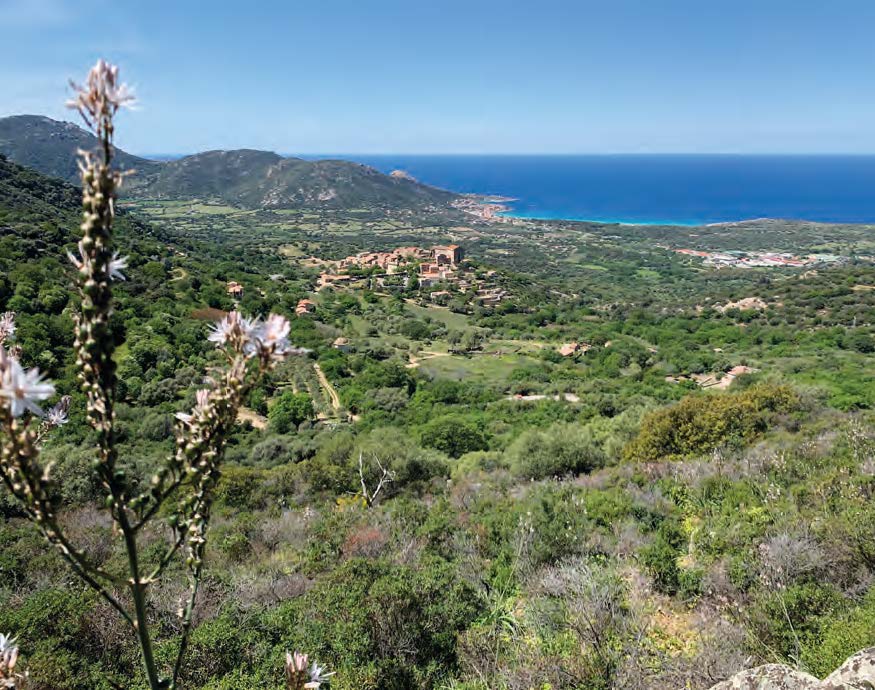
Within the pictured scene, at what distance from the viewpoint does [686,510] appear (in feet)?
32.0

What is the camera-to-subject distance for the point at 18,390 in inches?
53.2

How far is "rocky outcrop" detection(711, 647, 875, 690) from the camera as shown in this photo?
330cm

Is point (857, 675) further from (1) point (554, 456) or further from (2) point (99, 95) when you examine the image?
(1) point (554, 456)

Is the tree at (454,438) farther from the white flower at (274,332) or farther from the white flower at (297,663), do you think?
the white flower at (274,332)

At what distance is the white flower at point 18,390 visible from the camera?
1.33 meters

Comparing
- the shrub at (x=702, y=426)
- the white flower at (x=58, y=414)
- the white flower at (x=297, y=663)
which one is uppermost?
the white flower at (x=58, y=414)

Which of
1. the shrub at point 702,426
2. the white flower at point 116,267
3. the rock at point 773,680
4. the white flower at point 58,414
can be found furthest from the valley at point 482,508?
the rock at point 773,680

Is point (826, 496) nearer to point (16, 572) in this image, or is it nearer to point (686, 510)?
point (686, 510)

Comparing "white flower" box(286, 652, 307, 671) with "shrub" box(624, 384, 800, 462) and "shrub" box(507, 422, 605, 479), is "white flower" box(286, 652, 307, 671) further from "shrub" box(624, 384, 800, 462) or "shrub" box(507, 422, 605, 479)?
"shrub" box(624, 384, 800, 462)

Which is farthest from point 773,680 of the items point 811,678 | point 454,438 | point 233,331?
point 454,438

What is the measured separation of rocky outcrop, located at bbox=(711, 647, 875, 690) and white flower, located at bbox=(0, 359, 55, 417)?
4.65 m

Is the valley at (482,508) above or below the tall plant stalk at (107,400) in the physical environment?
below

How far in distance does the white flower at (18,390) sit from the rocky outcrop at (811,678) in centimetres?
465

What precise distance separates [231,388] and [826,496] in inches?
395
